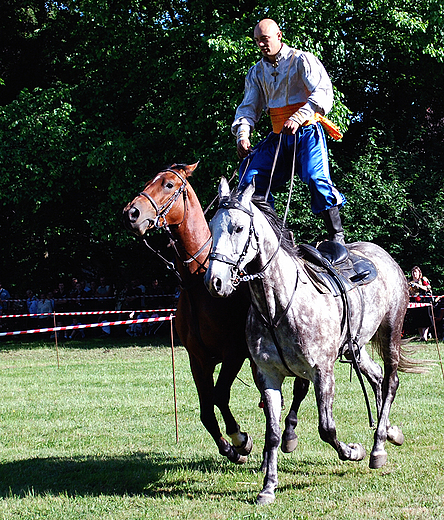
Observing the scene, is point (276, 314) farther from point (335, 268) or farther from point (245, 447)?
point (245, 447)

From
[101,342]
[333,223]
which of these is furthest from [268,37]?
[101,342]

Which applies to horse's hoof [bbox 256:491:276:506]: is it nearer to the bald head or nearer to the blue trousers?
the blue trousers

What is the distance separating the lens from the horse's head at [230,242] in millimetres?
4180

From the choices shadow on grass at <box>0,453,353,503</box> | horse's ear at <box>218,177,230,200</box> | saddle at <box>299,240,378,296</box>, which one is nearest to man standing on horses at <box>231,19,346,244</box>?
saddle at <box>299,240,378,296</box>

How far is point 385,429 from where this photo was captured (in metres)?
6.07

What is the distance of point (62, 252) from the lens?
23406 millimetres

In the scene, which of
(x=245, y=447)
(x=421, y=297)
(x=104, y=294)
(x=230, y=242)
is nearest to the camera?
(x=230, y=242)

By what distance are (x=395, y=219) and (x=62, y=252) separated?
11.5m

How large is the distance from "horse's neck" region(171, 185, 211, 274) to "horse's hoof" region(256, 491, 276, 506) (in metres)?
1.85

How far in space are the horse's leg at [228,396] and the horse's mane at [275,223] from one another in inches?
42.4

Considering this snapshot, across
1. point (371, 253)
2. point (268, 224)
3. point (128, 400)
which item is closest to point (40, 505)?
point (268, 224)

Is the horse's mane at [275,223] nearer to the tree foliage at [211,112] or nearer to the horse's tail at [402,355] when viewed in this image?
the horse's tail at [402,355]

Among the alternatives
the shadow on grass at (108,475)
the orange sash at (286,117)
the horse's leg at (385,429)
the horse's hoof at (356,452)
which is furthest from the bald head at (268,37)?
the shadow on grass at (108,475)

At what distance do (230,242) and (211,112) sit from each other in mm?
12928
